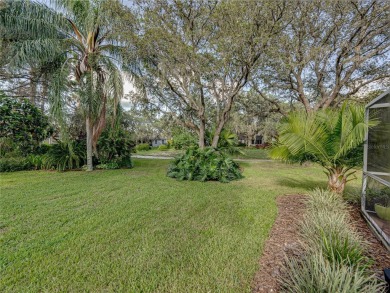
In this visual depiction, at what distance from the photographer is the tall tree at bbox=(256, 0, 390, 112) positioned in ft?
24.3

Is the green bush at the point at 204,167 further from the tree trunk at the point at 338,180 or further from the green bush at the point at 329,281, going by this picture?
the green bush at the point at 329,281

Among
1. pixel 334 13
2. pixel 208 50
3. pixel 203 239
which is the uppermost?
pixel 334 13

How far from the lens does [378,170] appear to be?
3215 mm

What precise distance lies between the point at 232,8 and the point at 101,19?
5.14 metres

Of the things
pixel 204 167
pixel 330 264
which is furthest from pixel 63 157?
pixel 330 264

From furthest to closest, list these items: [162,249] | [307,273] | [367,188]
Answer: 1. [367,188]
2. [162,249]
3. [307,273]

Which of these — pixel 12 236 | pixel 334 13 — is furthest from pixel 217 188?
pixel 334 13

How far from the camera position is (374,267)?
6.98 feet

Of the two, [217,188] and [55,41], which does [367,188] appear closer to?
[217,188]

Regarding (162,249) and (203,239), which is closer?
(162,249)

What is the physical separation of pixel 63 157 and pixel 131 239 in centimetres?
749

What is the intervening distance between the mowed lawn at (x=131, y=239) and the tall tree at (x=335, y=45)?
6.24 meters

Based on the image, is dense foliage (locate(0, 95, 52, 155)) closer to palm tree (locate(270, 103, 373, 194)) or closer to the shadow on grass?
palm tree (locate(270, 103, 373, 194))

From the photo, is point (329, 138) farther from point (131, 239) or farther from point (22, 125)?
point (22, 125)
